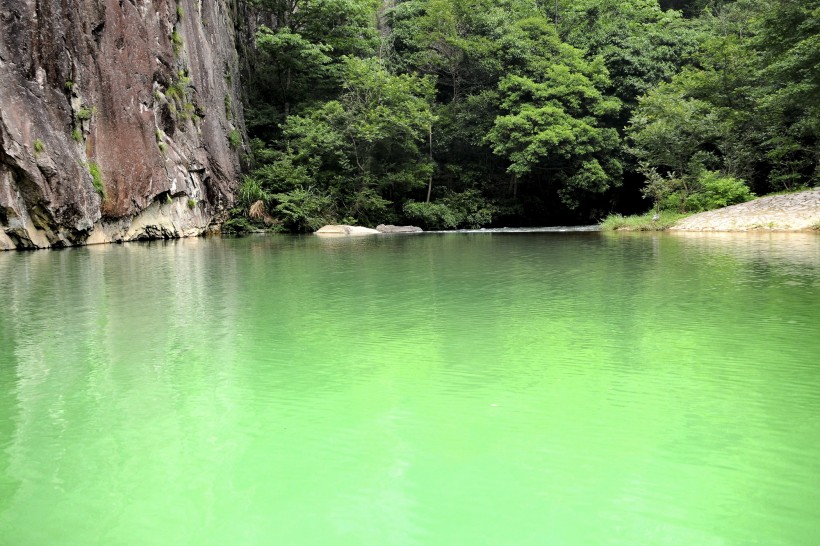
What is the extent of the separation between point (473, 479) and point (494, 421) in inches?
25.9

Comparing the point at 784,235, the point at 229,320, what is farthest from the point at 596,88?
the point at 229,320

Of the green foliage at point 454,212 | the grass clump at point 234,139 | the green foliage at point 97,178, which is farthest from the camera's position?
the green foliage at point 454,212

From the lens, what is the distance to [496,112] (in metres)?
28.5

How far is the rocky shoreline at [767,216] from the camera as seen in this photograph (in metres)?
17.1

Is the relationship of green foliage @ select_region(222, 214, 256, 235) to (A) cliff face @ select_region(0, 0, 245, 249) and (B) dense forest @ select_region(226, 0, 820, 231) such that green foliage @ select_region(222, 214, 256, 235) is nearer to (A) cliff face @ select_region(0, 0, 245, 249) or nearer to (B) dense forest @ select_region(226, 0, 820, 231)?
(B) dense forest @ select_region(226, 0, 820, 231)

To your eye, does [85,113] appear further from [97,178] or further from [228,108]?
[228,108]

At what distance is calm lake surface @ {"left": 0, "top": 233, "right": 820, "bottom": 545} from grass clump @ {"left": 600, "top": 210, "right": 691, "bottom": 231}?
14482 millimetres

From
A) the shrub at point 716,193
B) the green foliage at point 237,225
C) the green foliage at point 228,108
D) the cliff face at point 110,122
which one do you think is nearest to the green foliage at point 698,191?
the shrub at point 716,193

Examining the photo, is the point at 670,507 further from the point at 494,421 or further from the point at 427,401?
the point at 427,401

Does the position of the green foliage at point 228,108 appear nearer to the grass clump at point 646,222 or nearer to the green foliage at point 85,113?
the green foliage at point 85,113

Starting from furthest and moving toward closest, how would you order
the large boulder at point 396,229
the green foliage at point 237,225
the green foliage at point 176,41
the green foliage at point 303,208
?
1. the large boulder at point 396,229
2. the green foliage at point 303,208
3. the green foliage at point 237,225
4. the green foliage at point 176,41

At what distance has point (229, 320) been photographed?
229 inches

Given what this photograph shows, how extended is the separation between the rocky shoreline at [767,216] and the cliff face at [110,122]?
16134mm

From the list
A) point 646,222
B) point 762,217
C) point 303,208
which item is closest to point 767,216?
point 762,217
